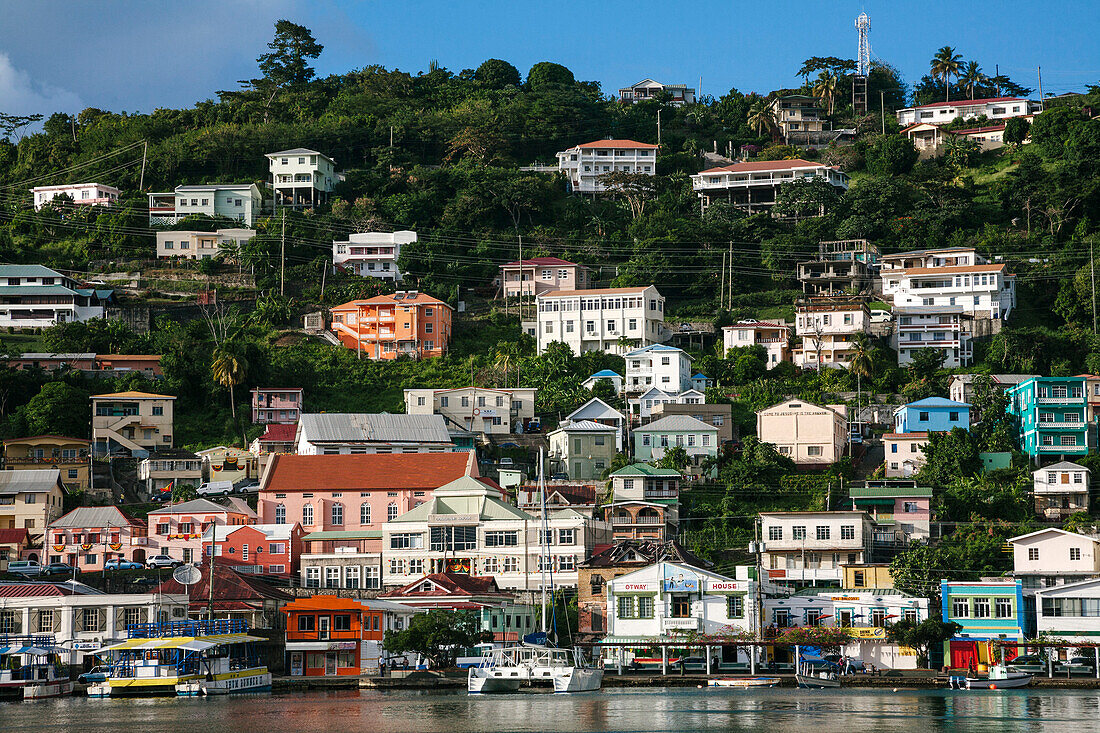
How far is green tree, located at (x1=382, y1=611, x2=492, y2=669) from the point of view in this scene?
6144 cm

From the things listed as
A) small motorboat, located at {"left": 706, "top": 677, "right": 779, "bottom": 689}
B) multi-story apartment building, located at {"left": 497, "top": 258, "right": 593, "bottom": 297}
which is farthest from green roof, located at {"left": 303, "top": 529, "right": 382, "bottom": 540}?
multi-story apartment building, located at {"left": 497, "top": 258, "right": 593, "bottom": 297}

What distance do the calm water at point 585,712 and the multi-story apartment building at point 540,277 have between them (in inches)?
2172

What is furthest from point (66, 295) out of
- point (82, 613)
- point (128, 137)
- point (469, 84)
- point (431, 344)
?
point (469, 84)

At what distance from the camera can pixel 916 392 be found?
297 feet

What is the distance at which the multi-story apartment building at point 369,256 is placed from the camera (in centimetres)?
11400

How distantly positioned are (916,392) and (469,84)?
81.5 metres

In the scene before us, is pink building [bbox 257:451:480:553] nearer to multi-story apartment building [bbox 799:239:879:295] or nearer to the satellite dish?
the satellite dish

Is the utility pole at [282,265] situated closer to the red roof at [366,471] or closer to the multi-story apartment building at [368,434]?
the multi-story apartment building at [368,434]

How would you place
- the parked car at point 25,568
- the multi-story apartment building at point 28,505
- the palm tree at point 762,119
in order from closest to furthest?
1. the parked car at point 25,568
2. the multi-story apartment building at point 28,505
3. the palm tree at point 762,119

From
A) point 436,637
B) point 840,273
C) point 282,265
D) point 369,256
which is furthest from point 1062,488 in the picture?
point 282,265

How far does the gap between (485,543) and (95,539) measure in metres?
21.1

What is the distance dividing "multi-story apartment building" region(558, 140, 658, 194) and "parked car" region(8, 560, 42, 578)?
71333 mm

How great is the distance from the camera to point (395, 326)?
102 meters

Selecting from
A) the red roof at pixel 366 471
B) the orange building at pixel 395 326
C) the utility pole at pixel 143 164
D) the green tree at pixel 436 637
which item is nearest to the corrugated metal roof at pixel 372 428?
the red roof at pixel 366 471
